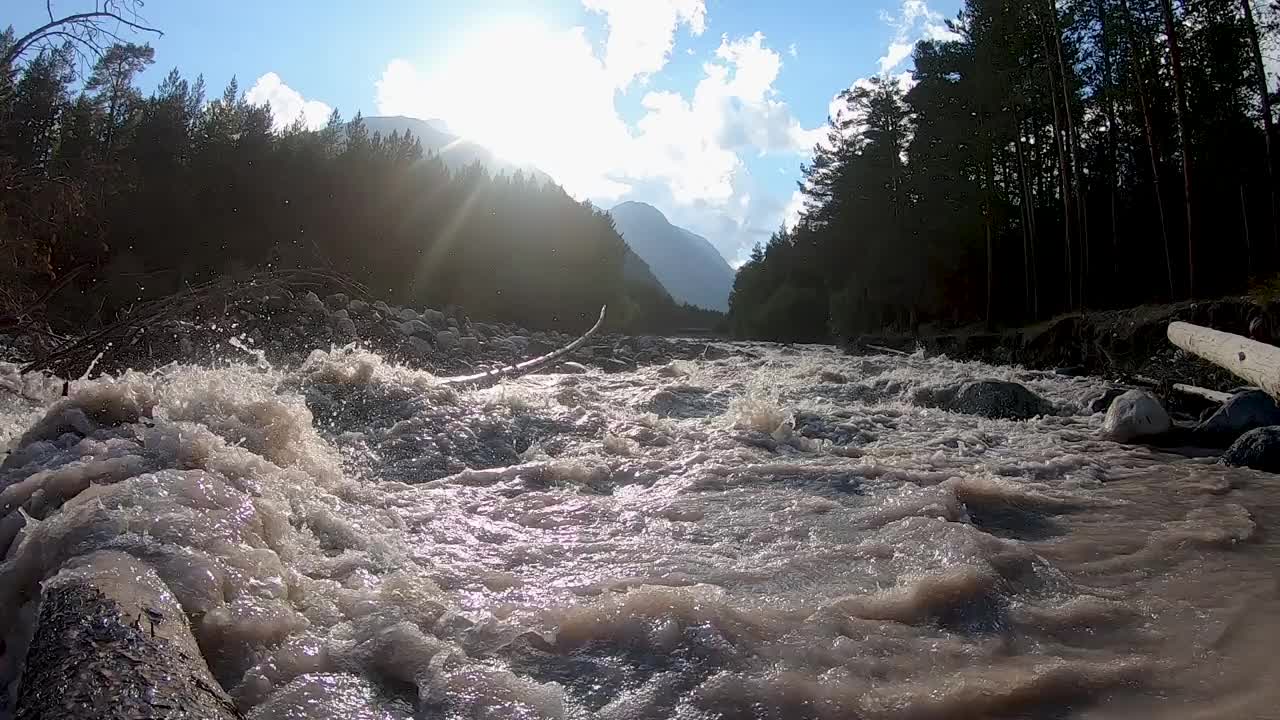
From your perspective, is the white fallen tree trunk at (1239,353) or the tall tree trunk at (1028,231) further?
the tall tree trunk at (1028,231)

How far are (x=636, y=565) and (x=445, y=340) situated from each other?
10.5 metres

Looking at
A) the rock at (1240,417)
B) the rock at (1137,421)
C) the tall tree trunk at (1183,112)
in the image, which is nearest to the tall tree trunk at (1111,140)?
the tall tree trunk at (1183,112)

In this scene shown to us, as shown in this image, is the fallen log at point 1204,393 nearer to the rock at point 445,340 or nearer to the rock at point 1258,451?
the rock at point 1258,451

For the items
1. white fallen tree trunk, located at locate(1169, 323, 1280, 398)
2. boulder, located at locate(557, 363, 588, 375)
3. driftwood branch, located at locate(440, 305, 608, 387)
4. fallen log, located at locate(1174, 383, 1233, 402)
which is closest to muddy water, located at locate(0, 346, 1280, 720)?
white fallen tree trunk, located at locate(1169, 323, 1280, 398)

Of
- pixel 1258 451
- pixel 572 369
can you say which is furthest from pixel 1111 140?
pixel 1258 451

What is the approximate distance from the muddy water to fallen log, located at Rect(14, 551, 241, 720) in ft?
0.78

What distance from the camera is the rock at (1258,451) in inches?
187

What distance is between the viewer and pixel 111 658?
1.30 meters

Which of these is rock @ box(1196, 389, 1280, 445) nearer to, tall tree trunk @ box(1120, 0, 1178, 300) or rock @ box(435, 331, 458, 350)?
tall tree trunk @ box(1120, 0, 1178, 300)

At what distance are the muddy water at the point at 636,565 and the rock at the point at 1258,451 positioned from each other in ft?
0.76

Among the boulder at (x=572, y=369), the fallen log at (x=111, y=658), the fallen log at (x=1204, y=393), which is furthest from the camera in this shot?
the boulder at (x=572, y=369)

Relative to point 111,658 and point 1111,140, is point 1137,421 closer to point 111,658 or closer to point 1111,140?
point 111,658

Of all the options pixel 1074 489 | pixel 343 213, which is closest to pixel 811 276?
pixel 343 213

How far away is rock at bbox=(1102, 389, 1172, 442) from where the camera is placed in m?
6.14
